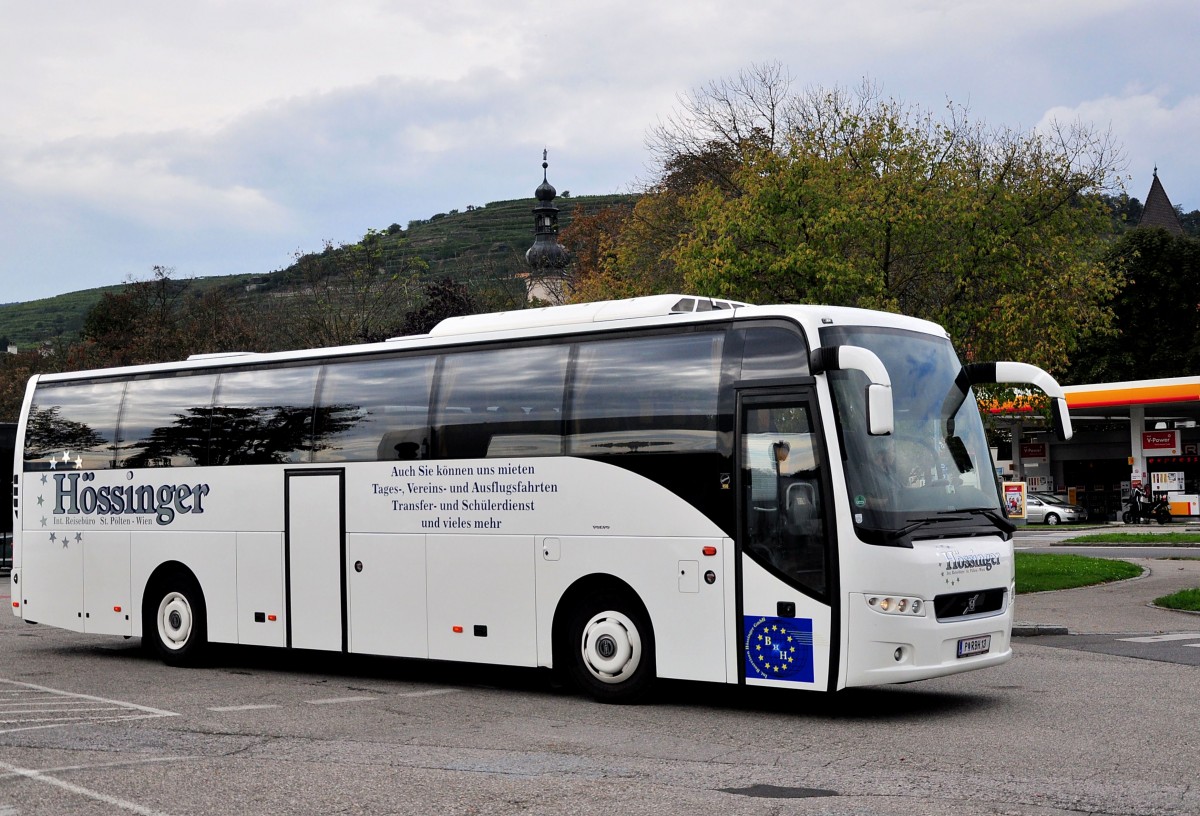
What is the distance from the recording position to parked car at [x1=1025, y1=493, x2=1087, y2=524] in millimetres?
55094

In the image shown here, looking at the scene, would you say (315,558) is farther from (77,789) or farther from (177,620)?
(77,789)

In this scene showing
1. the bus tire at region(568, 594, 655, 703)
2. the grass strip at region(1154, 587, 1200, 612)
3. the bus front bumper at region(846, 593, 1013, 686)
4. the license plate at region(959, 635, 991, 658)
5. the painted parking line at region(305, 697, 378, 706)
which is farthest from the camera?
the grass strip at region(1154, 587, 1200, 612)

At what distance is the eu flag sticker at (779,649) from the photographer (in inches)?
412

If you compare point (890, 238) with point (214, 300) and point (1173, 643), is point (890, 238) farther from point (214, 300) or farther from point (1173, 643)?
point (214, 300)

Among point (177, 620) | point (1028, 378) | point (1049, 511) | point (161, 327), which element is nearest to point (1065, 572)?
point (1028, 378)

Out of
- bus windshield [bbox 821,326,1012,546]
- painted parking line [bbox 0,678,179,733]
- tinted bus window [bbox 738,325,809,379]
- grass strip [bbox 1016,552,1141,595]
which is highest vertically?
tinted bus window [bbox 738,325,809,379]

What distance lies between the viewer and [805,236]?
25.8m

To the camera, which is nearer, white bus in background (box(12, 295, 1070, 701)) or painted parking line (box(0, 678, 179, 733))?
white bus in background (box(12, 295, 1070, 701))

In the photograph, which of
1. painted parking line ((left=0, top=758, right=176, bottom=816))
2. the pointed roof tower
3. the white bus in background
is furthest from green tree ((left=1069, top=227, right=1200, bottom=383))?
painted parking line ((left=0, top=758, right=176, bottom=816))

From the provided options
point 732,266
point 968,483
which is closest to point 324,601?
point 968,483

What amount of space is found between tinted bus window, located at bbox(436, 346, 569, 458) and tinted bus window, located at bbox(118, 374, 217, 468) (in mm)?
3498

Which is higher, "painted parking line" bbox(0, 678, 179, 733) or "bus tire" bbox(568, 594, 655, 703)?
"bus tire" bbox(568, 594, 655, 703)

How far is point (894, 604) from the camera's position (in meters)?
10.2

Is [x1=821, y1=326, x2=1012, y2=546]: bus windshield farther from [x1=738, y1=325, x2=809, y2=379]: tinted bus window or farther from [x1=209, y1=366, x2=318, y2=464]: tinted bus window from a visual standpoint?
[x1=209, y1=366, x2=318, y2=464]: tinted bus window
